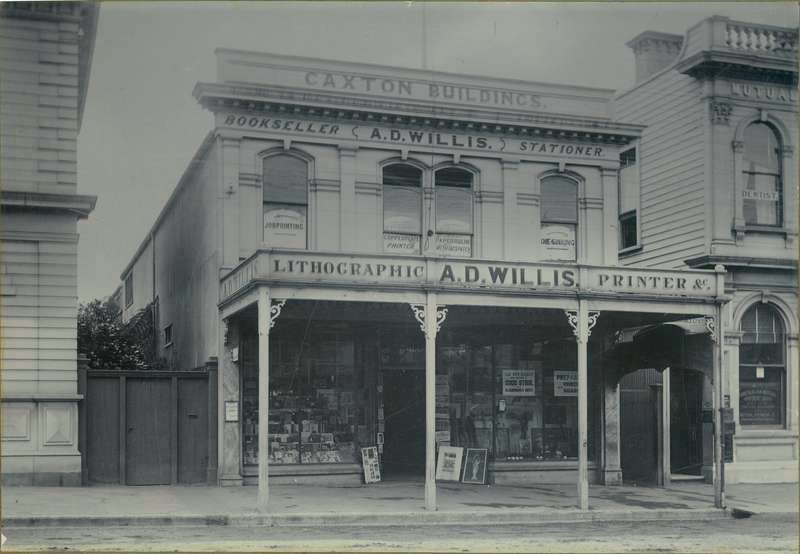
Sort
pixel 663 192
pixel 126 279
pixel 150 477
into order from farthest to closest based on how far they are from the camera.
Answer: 1. pixel 126 279
2. pixel 663 192
3. pixel 150 477

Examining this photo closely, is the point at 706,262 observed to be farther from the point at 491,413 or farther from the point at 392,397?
the point at 392,397

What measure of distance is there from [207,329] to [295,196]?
11.7 feet

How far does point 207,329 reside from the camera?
2172 cm

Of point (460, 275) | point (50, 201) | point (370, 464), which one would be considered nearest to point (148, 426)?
point (370, 464)

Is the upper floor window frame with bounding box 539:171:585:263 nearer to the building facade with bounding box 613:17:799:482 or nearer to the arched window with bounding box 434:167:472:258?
the arched window with bounding box 434:167:472:258

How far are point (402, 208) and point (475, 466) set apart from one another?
596 centimetres

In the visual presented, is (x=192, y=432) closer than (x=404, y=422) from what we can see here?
Yes

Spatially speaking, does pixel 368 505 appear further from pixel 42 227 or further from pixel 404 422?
pixel 42 227

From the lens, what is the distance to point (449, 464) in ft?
70.4

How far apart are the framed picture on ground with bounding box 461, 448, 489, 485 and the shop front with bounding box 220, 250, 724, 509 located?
13.1 inches

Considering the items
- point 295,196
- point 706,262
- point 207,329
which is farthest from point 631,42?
point 207,329

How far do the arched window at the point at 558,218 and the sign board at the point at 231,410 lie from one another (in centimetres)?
794

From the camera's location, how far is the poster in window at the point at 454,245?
22.2 metres

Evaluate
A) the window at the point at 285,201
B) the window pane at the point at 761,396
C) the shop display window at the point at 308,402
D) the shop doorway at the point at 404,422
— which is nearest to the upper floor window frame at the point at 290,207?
the window at the point at 285,201
